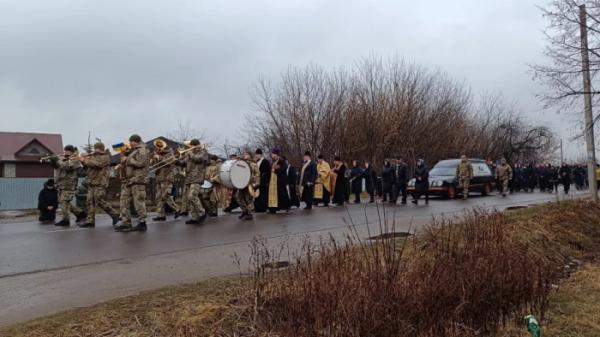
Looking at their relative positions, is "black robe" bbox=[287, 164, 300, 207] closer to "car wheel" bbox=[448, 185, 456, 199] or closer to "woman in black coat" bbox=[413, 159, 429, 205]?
"woman in black coat" bbox=[413, 159, 429, 205]

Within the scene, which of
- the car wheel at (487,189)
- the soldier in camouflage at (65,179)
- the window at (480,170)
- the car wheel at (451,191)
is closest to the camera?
the soldier in camouflage at (65,179)

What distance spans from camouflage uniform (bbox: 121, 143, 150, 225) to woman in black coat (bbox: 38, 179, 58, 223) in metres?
4.54

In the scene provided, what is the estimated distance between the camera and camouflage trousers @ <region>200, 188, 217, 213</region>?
47.9 ft

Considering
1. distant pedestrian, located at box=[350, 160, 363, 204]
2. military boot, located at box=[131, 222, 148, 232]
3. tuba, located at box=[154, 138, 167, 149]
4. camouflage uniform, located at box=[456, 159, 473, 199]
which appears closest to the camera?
military boot, located at box=[131, 222, 148, 232]

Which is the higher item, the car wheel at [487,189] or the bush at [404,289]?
the car wheel at [487,189]

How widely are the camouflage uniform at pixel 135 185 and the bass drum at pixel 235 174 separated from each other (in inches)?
91.7

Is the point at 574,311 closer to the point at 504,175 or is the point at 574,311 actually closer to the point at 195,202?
the point at 195,202


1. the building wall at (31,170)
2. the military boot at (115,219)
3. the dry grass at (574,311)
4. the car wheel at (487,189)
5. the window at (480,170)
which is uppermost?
the building wall at (31,170)

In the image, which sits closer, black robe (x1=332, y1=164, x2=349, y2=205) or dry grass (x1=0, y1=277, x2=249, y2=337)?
dry grass (x1=0, y1=277, x2=249, y2=337)

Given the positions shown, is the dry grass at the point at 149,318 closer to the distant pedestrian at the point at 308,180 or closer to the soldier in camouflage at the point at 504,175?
the distant pedestrian at the point at 308,180

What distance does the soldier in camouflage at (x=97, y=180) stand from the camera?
12430mm

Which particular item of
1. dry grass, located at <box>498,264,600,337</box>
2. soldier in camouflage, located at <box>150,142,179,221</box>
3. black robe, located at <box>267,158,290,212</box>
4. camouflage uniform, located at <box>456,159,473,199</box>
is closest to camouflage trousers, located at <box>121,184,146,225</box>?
soldier in camouflage, located at <box>150,142,179,221</box>

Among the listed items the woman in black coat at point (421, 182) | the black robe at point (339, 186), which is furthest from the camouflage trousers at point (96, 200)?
the woman in black coat at point (421, 182)

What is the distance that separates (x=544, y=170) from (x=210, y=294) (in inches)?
1199
